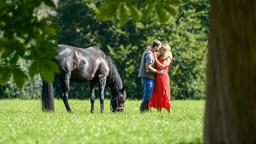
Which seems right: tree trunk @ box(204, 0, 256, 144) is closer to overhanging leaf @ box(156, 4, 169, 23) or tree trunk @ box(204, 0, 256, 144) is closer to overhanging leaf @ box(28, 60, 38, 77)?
overhanging leaf @ box(156, 4, 169, 23)

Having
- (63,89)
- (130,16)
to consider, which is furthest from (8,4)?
(63,89)

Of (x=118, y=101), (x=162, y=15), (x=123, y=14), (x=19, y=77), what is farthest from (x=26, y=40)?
(x=118, y=101)

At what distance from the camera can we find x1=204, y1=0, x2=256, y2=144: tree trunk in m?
7.83

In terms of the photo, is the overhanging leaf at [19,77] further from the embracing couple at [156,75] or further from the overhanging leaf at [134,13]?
the embracing couple at [156,75]

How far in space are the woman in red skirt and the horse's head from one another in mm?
2344

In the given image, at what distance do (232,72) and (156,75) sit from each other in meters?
11.2

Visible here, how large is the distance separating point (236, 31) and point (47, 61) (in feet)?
6.52

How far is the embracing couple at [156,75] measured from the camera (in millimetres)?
18734

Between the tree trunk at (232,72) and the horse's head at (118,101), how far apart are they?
13.1m

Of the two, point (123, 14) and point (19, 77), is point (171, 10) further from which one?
point (19, 77)

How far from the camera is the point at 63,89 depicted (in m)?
20.5

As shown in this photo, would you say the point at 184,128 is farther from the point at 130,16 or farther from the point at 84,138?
the point at 130,16

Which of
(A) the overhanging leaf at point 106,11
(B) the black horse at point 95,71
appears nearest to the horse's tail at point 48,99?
(B) the black horse at point 95,71

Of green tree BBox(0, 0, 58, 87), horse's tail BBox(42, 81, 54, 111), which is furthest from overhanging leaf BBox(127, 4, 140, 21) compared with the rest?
horse's tail BBox(42, 81, 54, 111)
